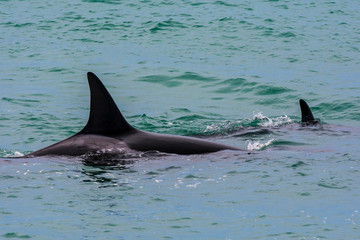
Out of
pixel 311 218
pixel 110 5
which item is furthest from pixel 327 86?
pixel 110 5

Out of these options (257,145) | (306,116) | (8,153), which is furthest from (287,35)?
(8,153)

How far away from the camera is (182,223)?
404 inches

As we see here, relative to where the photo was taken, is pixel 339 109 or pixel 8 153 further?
pixel 339 109

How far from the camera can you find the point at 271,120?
755 inches

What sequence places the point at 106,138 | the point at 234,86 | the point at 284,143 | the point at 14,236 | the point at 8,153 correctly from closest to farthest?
the point at 14,236 → the point at 106,138 → the point at 8,153 → the point at 284,143 → the point at 234,86

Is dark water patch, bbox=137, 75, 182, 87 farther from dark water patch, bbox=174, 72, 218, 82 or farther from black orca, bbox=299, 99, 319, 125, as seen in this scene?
black orca, bbox=299, 99, 319, 125

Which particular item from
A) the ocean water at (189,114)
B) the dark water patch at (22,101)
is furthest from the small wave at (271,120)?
the dark water patch at (22,101)

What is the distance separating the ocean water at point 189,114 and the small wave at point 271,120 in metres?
0.06

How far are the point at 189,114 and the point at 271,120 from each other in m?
2.22

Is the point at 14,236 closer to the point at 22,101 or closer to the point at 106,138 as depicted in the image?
the point at 106,138

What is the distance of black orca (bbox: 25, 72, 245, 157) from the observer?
1285 cm

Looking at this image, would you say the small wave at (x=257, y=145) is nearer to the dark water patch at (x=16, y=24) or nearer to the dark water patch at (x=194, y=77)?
the dark water patch at (x=194, y=77)

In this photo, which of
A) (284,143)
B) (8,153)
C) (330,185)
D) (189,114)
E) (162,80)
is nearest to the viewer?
(330,185)

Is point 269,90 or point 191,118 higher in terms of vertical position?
point 191,118
